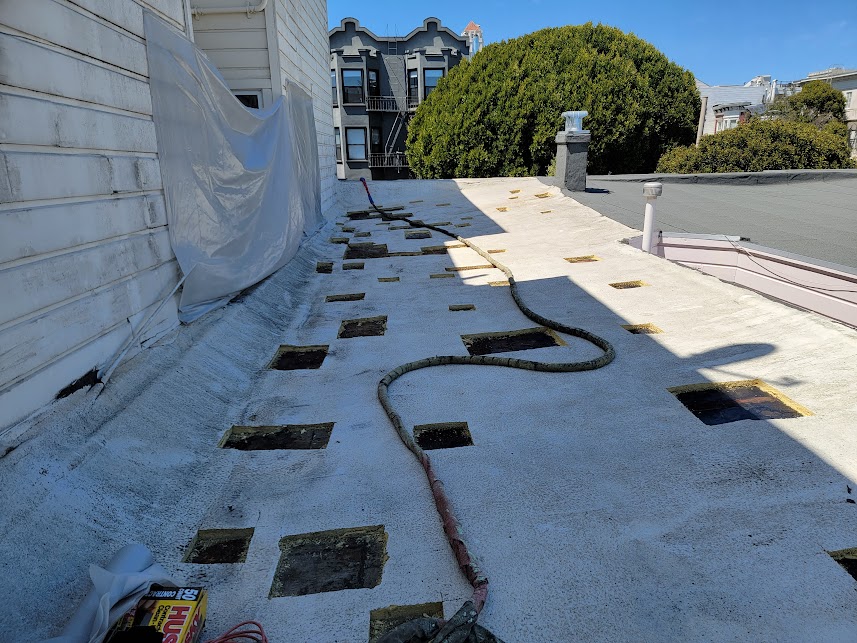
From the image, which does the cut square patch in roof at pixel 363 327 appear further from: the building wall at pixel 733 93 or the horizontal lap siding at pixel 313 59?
the building wall at pixel 733 93

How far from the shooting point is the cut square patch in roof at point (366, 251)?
23.5ft

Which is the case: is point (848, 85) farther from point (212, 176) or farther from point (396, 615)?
point (396, 615)

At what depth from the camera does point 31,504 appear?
1.90 m

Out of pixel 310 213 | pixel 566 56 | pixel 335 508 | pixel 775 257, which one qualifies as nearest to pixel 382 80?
pixel 566 56

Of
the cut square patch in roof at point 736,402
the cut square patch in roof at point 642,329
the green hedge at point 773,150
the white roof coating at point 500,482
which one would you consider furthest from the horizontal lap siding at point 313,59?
the green hedge at point 773,150

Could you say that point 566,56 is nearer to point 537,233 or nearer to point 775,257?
point 537,233

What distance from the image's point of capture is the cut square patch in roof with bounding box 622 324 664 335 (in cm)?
393

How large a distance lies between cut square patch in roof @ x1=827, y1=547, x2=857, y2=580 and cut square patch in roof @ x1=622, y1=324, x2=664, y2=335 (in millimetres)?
2201

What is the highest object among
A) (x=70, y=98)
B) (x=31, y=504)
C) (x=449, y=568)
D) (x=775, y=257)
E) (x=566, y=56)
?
(x=566, y=56)

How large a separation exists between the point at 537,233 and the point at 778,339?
4414 millimetres

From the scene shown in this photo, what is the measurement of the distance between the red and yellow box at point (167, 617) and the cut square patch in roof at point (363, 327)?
109 inches

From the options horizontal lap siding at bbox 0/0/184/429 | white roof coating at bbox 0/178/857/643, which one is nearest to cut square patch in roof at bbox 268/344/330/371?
white roof coating at bbox 0/178/857/643

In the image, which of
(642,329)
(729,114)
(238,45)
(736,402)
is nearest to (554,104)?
(238,45)

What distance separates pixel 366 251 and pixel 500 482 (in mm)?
5507
